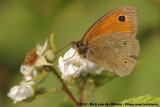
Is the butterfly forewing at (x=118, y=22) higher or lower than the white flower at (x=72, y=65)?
higher

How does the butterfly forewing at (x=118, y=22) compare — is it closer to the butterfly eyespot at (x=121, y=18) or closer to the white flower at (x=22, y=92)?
the butterfly eyespot at (x=121, y=18)

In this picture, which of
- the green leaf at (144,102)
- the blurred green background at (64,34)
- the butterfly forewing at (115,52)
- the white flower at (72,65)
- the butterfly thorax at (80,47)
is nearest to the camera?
the green leaf at (144,102)

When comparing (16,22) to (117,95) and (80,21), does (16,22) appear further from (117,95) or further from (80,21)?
(117,95)

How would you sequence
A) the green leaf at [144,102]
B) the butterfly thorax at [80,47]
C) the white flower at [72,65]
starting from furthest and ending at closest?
the butterfly thorax at [80,47]
the white flower at [72,65]
the green leaf at [144,102]

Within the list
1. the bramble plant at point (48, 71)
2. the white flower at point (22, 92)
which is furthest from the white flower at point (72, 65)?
the white flower at point (22, 92)

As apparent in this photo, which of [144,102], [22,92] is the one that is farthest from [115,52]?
[22,92]

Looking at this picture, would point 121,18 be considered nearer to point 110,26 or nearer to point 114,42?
point 110,26

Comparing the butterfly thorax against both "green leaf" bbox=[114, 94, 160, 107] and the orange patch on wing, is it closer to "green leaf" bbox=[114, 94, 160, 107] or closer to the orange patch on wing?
the orange patch on wing
